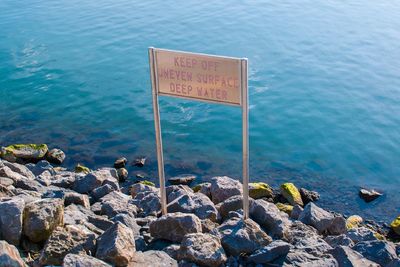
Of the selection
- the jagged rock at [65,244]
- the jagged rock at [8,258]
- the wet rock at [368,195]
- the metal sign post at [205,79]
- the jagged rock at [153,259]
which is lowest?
the wet rock at [368,195]

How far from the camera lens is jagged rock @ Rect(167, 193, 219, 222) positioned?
9172 mm

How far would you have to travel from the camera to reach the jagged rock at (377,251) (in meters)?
8.02

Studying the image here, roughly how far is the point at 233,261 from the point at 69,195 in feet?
12.5

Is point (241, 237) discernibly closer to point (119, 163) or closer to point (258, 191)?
point (258, 191)

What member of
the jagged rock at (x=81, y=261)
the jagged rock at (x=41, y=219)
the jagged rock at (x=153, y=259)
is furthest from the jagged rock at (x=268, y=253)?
the jagged rock at (x=41, y=219)

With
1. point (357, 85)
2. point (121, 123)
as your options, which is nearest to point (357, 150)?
point (357, 85)

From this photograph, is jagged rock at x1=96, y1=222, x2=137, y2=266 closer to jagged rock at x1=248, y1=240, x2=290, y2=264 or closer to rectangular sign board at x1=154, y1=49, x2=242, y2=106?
jagged rock at x1=248, y1=240, x2=290, y2=264

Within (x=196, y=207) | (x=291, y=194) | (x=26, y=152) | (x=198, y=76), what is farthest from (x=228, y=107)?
(x=198, y=76)

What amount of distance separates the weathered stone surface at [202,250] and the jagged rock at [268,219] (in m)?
1.44

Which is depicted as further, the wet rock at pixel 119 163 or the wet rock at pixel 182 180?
the wet rock at pixel 119 163

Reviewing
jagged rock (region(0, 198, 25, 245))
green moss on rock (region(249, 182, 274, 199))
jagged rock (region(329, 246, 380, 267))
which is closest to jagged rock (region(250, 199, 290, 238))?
jagged rock (region(329, 246, 380, 267))

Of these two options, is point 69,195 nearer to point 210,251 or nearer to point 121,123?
point 210,251

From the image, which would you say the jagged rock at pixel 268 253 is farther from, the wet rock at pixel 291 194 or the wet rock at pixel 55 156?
the wet rock at pixel 55 156

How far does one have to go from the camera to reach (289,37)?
90.4ft
